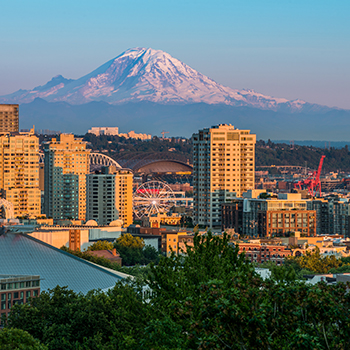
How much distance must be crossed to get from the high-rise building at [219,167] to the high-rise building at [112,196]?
10.3m

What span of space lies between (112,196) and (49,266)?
6980 cm

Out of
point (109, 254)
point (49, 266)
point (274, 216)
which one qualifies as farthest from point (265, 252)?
point (49, 266)


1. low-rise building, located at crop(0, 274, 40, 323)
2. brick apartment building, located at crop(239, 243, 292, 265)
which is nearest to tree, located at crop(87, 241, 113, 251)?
brick apartment building, located at crop(239, 243, 292, 265)

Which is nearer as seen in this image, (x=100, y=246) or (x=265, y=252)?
(x=265, y=252)

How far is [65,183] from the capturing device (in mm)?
139500

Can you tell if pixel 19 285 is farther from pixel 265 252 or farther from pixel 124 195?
pixel 124 195

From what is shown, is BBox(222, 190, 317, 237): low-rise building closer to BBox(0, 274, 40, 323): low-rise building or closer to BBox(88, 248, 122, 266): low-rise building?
BBox(88, 248, 122, 266): low-rise building

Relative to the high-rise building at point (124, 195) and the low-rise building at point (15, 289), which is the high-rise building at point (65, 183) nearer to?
the high-rise building at point (124, 195)

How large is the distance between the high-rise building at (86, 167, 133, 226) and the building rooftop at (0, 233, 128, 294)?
64.3 meters

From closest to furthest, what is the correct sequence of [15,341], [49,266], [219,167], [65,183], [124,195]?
[15,341], [49,266], [219,167], [124,195], [65,183]

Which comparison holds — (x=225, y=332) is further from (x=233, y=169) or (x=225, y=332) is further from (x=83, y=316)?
(x=233, y=169)

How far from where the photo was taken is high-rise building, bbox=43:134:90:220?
450ft

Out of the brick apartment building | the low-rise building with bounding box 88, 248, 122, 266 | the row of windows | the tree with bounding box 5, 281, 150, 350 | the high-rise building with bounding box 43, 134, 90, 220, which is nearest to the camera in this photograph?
the tree with bounding box 5, 281, 150, 350

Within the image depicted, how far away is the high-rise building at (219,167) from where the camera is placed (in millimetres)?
118062
